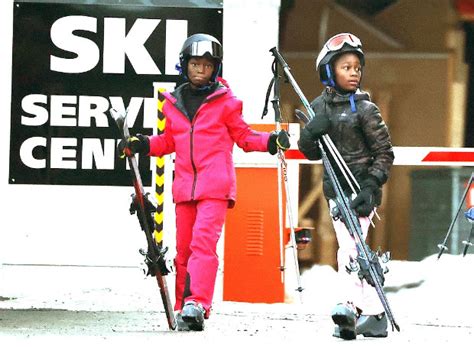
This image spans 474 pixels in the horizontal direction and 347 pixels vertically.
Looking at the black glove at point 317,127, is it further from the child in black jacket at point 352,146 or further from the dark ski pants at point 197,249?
the dark ski pants at point 197,249

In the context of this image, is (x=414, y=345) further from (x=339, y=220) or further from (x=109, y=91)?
(x=109, y=91)

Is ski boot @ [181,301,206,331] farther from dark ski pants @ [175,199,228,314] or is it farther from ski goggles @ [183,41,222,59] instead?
ski goggles @ [183,41,222,59]

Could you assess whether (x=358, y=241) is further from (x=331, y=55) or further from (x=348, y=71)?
(x=331, y=55)

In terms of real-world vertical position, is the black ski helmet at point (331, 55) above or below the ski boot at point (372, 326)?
above

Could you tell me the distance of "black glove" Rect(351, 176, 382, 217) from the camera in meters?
9.70

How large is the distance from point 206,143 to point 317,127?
85 cm

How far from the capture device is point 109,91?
13.3m

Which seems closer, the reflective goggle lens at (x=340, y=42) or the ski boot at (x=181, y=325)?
the ski boot at (x=181, y=325)

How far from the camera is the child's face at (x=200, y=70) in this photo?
1044 centimetres

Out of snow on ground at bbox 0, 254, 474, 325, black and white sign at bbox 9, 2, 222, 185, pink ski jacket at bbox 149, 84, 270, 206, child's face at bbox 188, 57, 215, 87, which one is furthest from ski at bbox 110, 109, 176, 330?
black and white sign at bbox 9, 2, 222, 185

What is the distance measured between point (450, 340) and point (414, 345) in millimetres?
608

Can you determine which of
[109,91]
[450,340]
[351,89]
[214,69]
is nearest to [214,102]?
[214,69]

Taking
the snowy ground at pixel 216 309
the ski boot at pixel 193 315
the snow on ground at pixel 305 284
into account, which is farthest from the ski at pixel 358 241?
the snow on ground at pixel 305 284

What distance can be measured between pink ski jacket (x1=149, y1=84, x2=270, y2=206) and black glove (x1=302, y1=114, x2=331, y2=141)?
1.93ft
